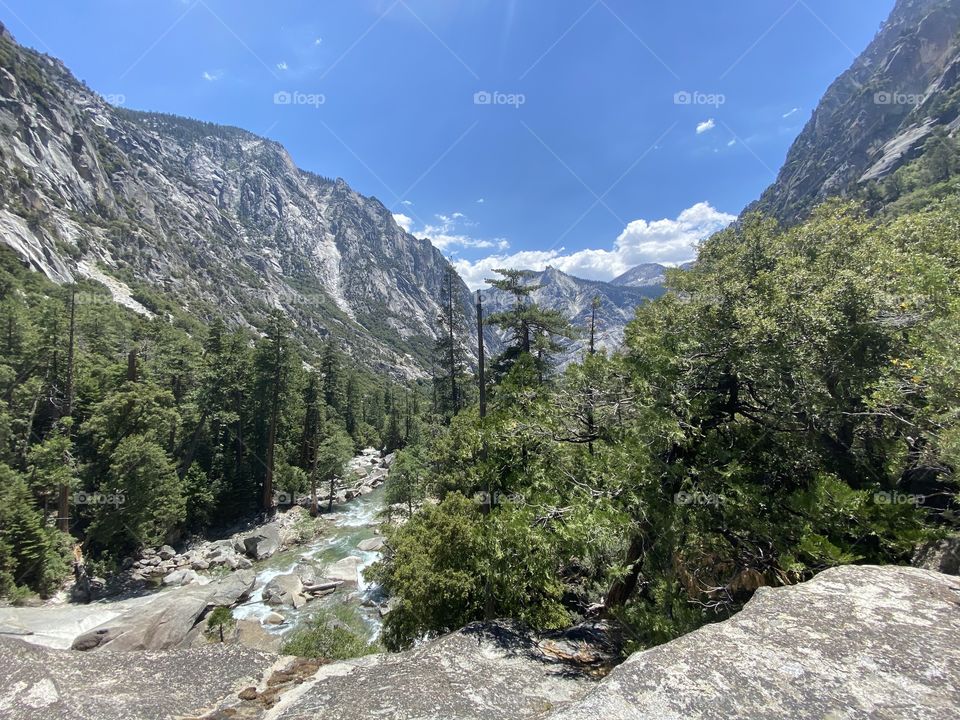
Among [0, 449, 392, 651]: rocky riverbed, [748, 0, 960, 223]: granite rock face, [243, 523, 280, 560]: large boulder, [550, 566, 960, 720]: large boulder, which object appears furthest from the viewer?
[748, 0, 960, 223]: granite rock face

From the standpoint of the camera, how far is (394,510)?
3122cm

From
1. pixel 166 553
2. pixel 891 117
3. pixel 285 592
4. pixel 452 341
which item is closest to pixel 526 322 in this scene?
pixel 452 341

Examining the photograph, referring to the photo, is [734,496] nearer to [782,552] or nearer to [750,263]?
[782,552]

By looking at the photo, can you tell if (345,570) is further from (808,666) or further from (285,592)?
(808,666)

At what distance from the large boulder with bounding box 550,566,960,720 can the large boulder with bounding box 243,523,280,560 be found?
1148 inches

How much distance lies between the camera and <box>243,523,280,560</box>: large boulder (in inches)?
1051

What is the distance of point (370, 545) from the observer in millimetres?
27594

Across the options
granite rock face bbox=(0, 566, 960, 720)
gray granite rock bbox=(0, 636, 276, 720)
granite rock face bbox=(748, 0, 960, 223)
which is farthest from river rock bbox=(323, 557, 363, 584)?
granite rock face bbox=(748, 0, 960, 223)

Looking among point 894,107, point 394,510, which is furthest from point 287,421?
point 894,107

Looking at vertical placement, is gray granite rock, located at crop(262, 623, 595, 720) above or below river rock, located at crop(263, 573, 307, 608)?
above

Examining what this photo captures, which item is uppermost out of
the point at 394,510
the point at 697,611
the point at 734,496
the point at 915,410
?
the point at 915,410

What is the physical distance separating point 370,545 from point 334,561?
9.19 ft

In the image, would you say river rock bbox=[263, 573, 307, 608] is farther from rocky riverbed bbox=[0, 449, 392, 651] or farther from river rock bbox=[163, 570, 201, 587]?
river rock bbox=[163, 570, 201, 587]

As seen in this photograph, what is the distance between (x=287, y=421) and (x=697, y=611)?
123ft
